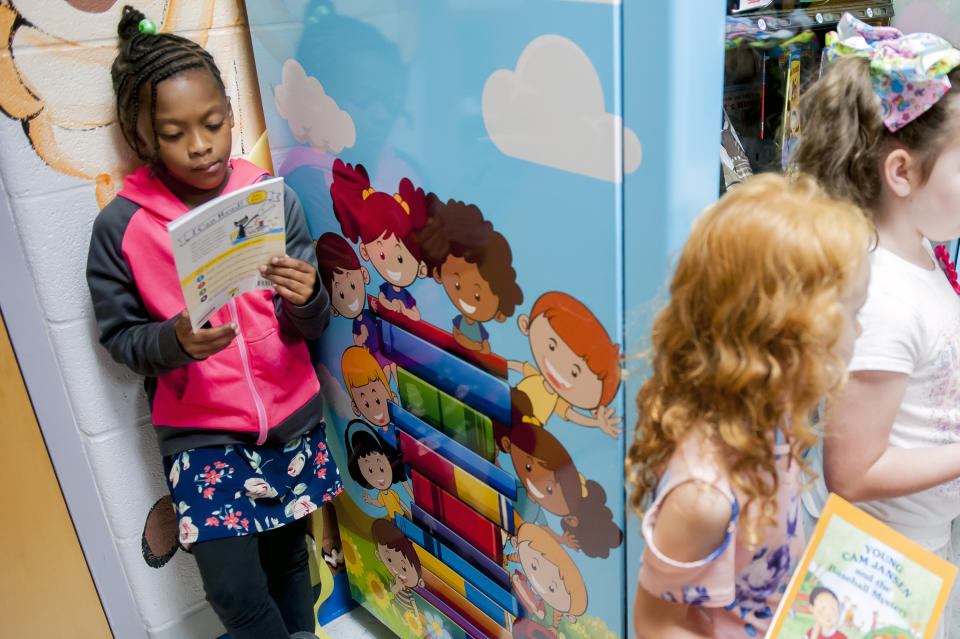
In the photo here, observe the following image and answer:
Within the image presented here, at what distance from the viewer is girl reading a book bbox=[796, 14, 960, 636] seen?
937 millimetres

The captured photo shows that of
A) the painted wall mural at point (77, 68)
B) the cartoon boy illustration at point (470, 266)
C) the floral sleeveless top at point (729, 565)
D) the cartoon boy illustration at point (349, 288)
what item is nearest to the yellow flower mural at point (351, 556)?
the cartoon boy illustration at point (349, 288)

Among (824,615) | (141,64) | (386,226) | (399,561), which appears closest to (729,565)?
(824,615)

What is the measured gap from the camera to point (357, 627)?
6.39ft

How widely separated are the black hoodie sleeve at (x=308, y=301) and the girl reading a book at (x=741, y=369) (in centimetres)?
74

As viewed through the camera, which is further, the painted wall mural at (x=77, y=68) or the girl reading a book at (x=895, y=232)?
the painted wall mural at (x=77, y=68)

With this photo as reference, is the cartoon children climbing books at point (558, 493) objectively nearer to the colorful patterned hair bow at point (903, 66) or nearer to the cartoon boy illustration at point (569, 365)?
the cartoon boy illustration at point (569, 365)

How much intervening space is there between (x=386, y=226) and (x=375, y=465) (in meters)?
0.55

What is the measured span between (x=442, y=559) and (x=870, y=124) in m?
1.05

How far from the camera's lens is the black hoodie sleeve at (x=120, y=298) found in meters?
1.30

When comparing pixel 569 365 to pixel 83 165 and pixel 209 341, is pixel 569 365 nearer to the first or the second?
pixel 209 341

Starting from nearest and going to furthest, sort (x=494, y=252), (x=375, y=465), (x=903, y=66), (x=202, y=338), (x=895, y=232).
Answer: (x=903, y=66) < (x=895, y=232) < (x=494, y=252) < (x=202, y=338) < (x=375, y=465)

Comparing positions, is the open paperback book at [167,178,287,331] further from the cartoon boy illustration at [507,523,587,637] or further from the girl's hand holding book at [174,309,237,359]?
the cartoon boy illustration at [507,523,587,637]

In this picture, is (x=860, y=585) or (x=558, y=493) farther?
(x=558, y=493)

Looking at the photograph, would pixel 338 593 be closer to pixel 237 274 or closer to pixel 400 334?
pixel 400 334
